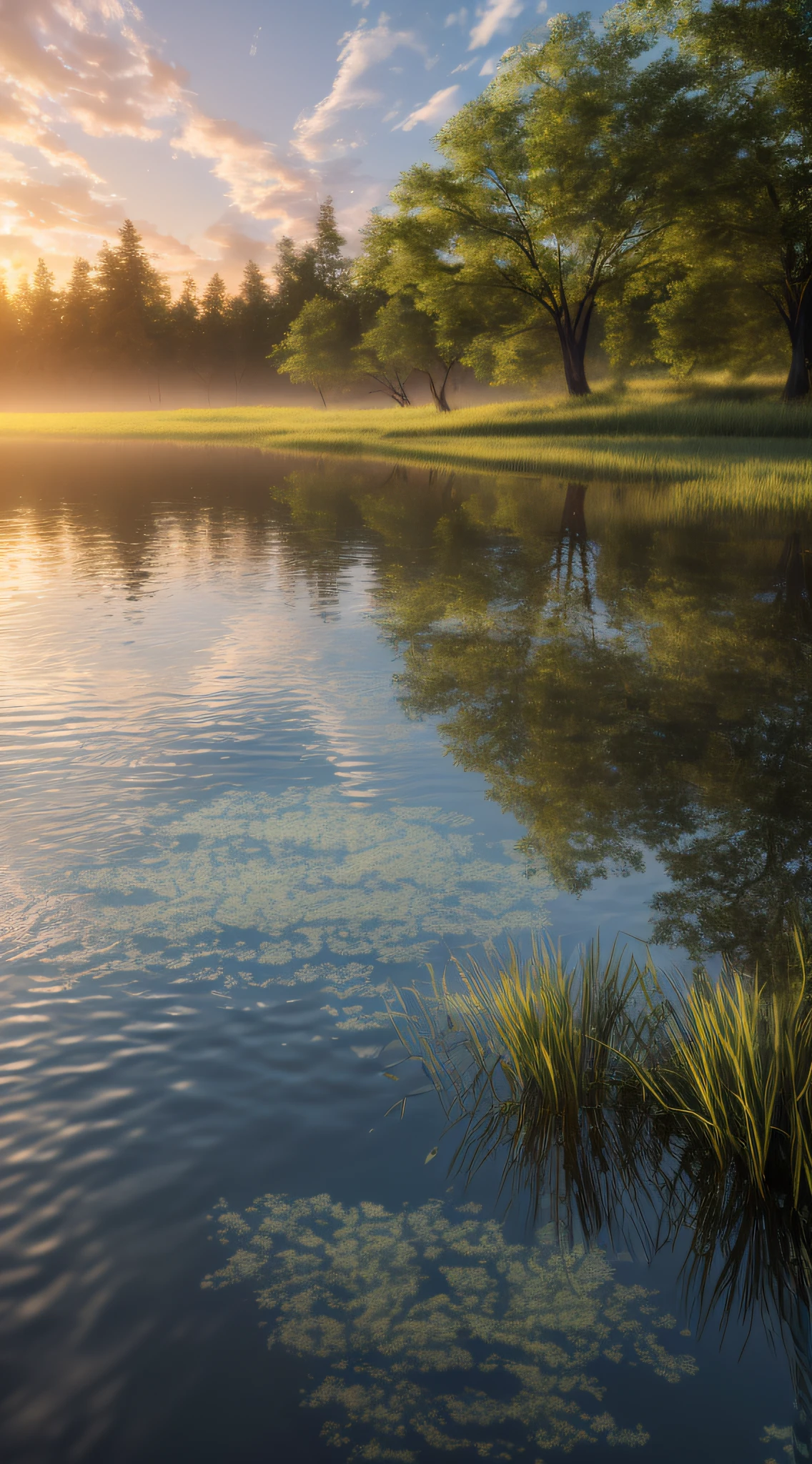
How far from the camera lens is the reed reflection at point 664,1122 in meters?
2.92

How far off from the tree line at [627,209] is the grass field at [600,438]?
426cm

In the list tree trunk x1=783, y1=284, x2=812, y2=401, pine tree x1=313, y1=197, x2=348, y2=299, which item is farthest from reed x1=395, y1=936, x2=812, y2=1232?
pine tree x1=313, y1=197, x2=348, y2=299

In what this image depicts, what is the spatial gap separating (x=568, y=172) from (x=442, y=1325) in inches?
1814

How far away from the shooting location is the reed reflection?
115 inches

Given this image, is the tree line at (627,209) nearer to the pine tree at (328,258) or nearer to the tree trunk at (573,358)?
the tree trunk at (573,358)

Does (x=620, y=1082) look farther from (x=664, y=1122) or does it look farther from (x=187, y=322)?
(x=187, y=322)

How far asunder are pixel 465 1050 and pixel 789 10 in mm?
43869

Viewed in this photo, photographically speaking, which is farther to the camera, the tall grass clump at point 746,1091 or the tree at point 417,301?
the tree at point 417,301

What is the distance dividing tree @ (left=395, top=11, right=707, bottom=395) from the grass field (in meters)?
5.97

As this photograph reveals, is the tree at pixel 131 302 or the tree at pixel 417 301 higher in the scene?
the tree at pixel 131 302

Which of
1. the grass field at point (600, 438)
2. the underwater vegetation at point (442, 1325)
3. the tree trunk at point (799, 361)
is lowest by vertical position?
the underwater vegetation at point (442, 1325)

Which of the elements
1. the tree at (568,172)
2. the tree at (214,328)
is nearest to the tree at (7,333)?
the tree at (214,328)

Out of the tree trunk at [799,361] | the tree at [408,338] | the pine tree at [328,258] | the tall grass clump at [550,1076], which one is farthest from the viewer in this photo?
the pine tree at [328,258]

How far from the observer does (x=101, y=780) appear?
6.82 m
